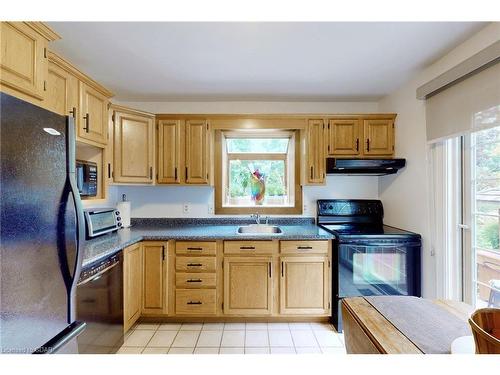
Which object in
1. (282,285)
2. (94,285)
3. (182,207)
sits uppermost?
(182,207)

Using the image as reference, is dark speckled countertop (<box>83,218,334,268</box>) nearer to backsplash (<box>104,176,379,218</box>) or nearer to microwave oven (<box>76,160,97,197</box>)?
backsplash (<box>104,176,379,218</box>)

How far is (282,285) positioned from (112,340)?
146 cm

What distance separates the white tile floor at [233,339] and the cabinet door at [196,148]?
5.07ft

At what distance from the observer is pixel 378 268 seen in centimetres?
229

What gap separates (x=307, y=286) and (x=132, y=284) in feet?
5.34

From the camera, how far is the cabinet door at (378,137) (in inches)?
106

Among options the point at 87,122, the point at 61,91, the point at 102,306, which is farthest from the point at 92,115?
the point at 102,306

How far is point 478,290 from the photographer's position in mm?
1799

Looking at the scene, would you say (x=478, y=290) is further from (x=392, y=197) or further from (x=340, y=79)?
(x=340, y=79)
